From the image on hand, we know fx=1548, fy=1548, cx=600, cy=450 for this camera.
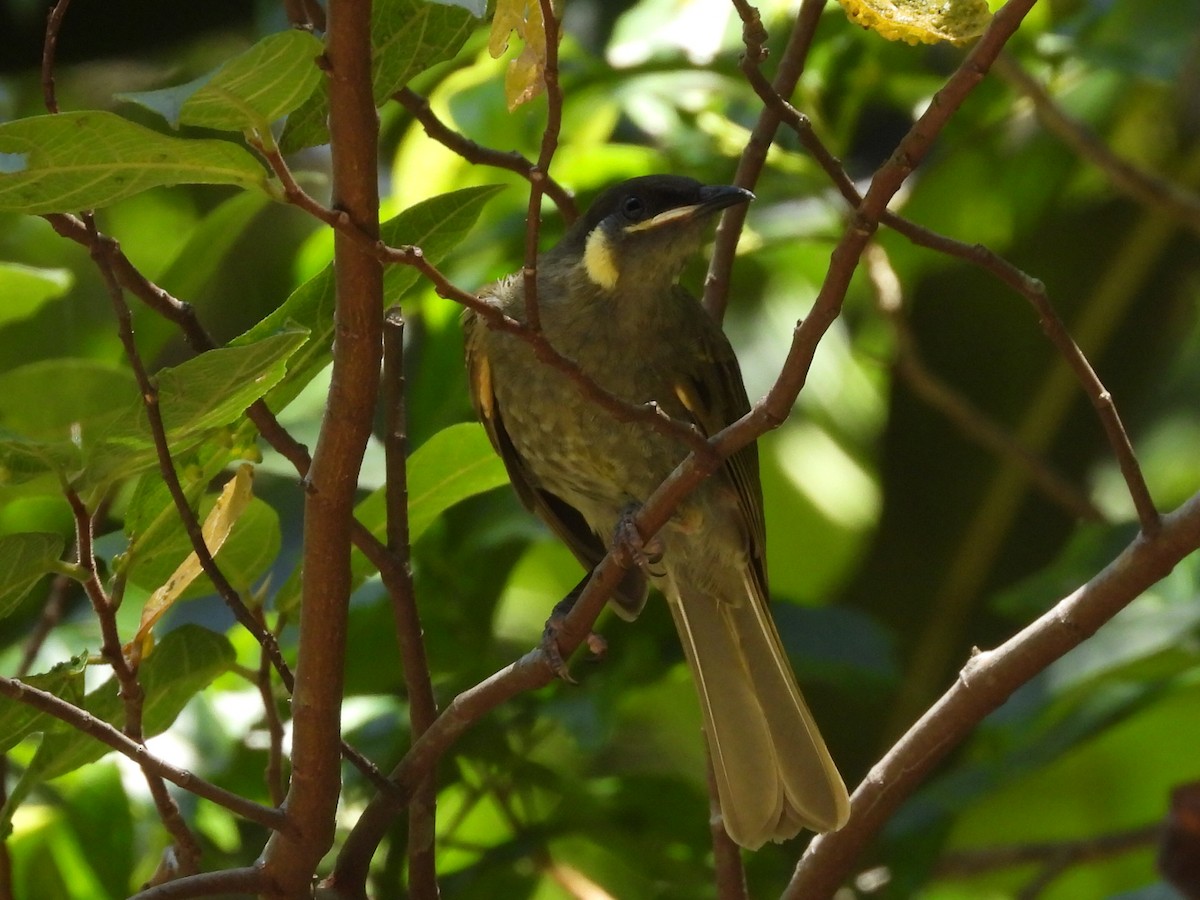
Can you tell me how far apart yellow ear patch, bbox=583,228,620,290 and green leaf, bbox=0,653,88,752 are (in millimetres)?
1504

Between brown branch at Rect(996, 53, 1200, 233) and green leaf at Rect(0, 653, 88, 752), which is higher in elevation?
brown branch at Rect(996, 53, 1200, 233)

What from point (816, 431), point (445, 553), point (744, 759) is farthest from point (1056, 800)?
point (445, 553)

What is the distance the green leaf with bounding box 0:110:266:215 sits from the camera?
62.1 inches

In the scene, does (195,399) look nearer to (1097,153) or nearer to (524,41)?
(524,41)

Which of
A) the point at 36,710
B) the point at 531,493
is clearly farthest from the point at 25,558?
the point at 531,493

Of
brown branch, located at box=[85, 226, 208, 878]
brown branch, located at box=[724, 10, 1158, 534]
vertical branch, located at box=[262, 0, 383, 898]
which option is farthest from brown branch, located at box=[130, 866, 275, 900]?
brown branch, located at box=[724, 10, 1158, 534]

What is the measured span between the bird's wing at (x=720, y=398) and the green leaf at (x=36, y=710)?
1463mm

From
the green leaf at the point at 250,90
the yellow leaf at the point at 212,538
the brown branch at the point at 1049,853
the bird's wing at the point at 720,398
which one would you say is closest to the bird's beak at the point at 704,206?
the bird's wing at the point at 720,398

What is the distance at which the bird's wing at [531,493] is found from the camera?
10.8ft

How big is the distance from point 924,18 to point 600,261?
1.41 m

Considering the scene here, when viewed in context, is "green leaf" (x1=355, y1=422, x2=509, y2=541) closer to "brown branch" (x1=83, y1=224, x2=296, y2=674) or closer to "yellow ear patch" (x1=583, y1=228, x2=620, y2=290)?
"brown branch" (x1=83, y1=224, x2=296, y2=674)

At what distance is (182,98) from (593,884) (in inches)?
85.1

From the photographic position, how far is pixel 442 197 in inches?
77.2

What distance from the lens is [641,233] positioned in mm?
3156
